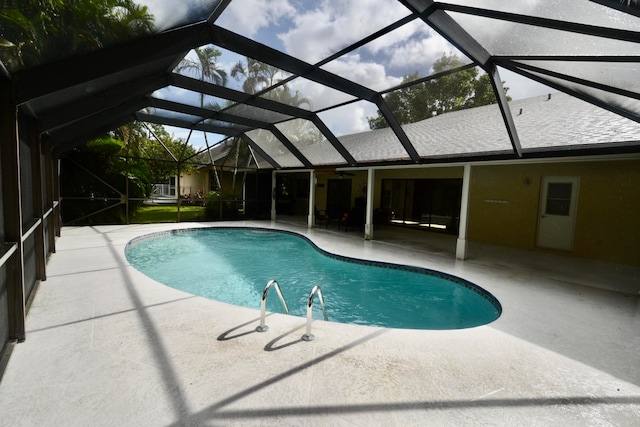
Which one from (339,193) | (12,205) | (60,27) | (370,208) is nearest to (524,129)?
(370,208)

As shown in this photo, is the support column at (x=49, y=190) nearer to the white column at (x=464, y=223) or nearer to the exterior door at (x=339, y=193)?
the white column at (x=464, y=223)

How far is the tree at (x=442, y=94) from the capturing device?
5.70 meters

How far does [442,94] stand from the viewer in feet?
22.2

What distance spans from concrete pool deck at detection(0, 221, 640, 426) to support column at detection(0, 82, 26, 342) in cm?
35

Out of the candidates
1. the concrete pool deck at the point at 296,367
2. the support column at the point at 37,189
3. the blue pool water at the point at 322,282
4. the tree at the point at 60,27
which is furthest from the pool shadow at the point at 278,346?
the support column at the point at 37,189

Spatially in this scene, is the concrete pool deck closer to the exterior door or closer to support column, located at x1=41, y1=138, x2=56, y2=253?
support column, located at x1=41, y1=138, x2=56, y2=253

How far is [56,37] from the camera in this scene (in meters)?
2.69

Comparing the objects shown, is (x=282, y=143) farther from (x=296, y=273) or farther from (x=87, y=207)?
(x=87, y=207)

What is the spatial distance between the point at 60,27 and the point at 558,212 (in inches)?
442

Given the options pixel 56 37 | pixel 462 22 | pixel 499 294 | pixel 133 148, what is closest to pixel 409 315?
pixel 499 294

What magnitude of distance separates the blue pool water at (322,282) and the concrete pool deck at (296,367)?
0.93 metres

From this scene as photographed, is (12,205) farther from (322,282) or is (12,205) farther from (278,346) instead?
(322,282)

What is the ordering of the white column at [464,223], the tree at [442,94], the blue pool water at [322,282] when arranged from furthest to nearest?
the white column at [464,223]
the tree at [442,94]
the blue pool water at [322,282]

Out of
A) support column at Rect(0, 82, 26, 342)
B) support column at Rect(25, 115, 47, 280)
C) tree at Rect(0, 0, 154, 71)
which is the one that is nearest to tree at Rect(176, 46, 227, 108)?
tree at Rect(0, 0, 154, 71)
